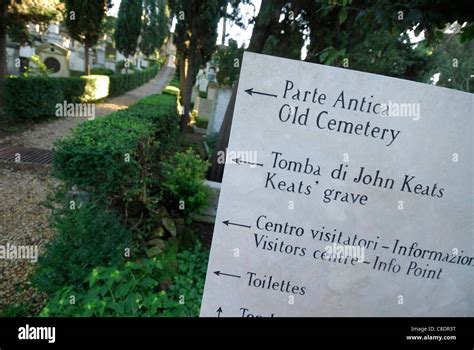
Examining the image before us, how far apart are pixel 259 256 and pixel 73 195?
2.60 metres

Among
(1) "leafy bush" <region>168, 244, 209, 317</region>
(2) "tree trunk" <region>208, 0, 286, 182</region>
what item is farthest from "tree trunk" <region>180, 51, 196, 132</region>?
(1) "leafy bush" <region>168, 244, 209, 317</region>

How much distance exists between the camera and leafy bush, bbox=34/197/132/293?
8.53 ft

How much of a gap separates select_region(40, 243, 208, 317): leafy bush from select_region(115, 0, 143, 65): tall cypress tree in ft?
71.5

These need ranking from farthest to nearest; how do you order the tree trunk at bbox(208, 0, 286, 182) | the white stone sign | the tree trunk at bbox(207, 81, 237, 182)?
the tree trunk at bbox(207, 81, 237, 182) < the tree trunk at bbox(208, 0, 286, 182) < the white stone sign

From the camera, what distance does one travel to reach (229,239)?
146 centimetres

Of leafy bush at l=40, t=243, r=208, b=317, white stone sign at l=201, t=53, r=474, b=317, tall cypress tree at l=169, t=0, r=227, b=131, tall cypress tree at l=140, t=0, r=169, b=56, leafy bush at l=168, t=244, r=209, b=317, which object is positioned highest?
tall cypress tree at l=140, t=0, r=169, b=56

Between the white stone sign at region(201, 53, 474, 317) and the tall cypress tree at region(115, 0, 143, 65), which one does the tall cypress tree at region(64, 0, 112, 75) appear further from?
the white stone sign at region(201, 53, 474, 317)

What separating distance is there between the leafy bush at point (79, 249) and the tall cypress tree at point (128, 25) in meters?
21.5

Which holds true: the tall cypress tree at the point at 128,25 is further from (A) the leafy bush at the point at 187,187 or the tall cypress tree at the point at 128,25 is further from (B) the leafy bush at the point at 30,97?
(A) the leafy bush at the point at 187,187

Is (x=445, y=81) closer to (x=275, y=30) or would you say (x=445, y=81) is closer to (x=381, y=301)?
(x=275, y=30)

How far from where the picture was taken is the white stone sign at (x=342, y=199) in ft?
4.31

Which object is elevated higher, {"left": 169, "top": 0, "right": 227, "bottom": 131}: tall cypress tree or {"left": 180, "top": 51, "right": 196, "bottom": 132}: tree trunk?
{"left": 169, "top": 0, "right": 227, "bottom": 131}: tall cypress tree

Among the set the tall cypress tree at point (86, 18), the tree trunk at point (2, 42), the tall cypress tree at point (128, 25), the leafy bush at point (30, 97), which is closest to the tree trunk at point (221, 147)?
the leafy bush at point (30, 97)
